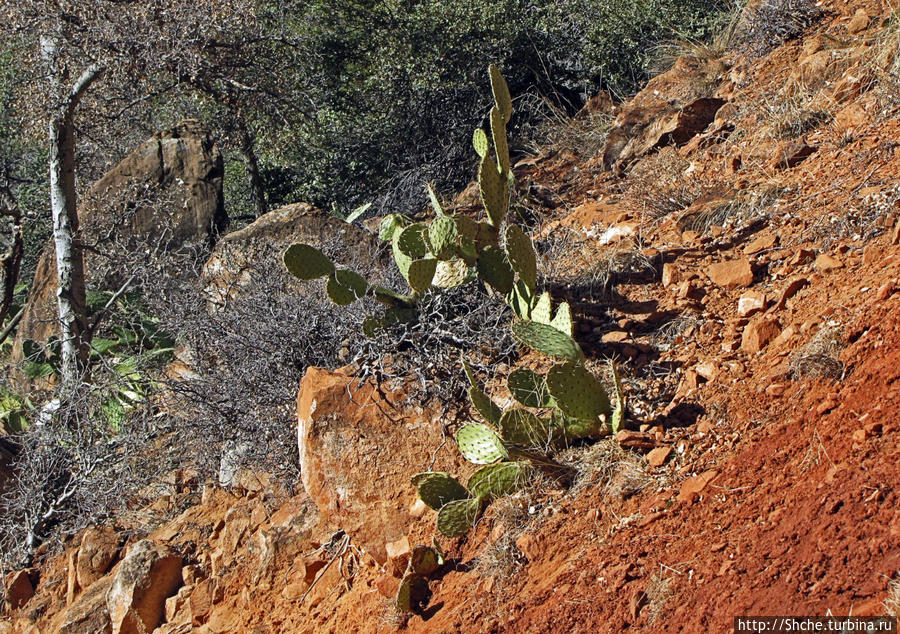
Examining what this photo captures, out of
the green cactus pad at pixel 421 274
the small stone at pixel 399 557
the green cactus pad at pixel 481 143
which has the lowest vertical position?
the small stone at pixel 399 557

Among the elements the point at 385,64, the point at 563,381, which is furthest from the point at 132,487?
the point at 385,64

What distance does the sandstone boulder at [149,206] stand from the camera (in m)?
7.11

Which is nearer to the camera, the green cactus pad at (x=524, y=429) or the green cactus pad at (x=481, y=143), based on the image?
the green cactus pad at (x=524, y=429)

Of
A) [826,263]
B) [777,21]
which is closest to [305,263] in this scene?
[826,263]

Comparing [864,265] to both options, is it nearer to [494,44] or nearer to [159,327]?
[159,327]

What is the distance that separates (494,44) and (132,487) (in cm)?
500

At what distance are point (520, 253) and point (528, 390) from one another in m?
0.63

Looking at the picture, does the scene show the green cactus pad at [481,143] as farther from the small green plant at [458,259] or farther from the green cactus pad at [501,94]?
the green cactus pad at [501,94]

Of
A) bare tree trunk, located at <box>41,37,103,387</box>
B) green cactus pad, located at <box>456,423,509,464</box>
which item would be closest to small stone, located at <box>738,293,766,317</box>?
green cactus pad, located at <box>456,423,509,464</box>

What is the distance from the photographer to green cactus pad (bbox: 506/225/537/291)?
13.0 ft

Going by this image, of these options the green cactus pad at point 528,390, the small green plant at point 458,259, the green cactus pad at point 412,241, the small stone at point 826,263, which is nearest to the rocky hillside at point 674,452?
the small stone at point 826,263

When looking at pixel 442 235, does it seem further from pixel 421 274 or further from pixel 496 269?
pixel 496 269

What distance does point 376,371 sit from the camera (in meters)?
4.22

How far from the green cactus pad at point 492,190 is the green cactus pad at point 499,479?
4.15 feet
